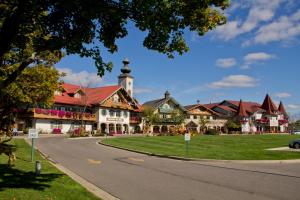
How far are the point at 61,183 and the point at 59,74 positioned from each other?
849 inches

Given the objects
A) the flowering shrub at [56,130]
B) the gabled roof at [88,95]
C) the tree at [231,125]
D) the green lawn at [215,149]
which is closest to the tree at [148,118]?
the gabled roof at [88,95]

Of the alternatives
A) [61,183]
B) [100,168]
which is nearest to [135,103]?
[100,168]

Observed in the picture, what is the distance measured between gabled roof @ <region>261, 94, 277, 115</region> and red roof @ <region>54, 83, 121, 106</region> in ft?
195

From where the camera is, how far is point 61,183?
1213 cm

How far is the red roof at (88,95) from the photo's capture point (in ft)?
211

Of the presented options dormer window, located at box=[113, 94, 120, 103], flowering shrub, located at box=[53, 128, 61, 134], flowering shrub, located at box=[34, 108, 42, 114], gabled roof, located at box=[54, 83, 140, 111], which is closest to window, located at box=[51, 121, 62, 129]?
flowering shrub, located at box=[53, 128, 61, 134]

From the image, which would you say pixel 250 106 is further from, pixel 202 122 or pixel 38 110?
pixel 38 110

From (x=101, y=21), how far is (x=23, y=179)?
240 inches

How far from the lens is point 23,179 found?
12.4 metres

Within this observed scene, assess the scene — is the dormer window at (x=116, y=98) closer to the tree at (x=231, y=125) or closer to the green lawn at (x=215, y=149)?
the green lawn at (x=215, y=149)

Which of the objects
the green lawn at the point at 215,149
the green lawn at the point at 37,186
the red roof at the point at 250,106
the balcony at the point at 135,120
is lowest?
the green lawn at the point at 37,186

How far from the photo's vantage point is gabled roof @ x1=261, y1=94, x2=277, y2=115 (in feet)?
369

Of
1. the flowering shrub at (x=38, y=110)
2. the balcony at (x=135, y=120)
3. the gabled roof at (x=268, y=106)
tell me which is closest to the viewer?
the flowering shrub at (x=38, y=110)

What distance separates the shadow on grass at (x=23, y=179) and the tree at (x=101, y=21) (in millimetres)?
3513
